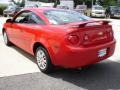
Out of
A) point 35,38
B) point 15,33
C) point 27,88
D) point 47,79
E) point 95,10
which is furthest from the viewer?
point 95,10

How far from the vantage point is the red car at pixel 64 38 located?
17.5 ft

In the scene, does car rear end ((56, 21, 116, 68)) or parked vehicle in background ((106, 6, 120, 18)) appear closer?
car rear end ((56, 21, 116, 68))

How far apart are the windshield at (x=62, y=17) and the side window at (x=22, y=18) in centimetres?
86

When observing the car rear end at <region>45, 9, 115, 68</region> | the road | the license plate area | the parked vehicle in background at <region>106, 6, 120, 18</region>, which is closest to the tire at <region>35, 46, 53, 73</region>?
the road

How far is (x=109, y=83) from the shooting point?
5469 mm

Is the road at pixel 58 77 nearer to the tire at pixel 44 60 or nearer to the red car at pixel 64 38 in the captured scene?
the tire at pixel 44 60

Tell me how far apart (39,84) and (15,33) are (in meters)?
2.80

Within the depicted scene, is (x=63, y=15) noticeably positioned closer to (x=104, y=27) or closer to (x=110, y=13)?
(x=104, y=27)

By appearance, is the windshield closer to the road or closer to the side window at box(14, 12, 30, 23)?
the side window at box(14, 12, 30, 23)

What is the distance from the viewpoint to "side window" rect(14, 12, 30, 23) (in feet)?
23.8

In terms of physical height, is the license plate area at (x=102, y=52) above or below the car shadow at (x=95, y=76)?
above

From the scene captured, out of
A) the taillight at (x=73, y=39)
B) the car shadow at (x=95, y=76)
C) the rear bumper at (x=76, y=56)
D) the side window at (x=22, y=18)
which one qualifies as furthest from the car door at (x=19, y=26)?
the taillight at (x=73, y=39)

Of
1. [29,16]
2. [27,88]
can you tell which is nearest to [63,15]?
[29,16]

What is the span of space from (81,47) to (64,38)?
39 centimetres
